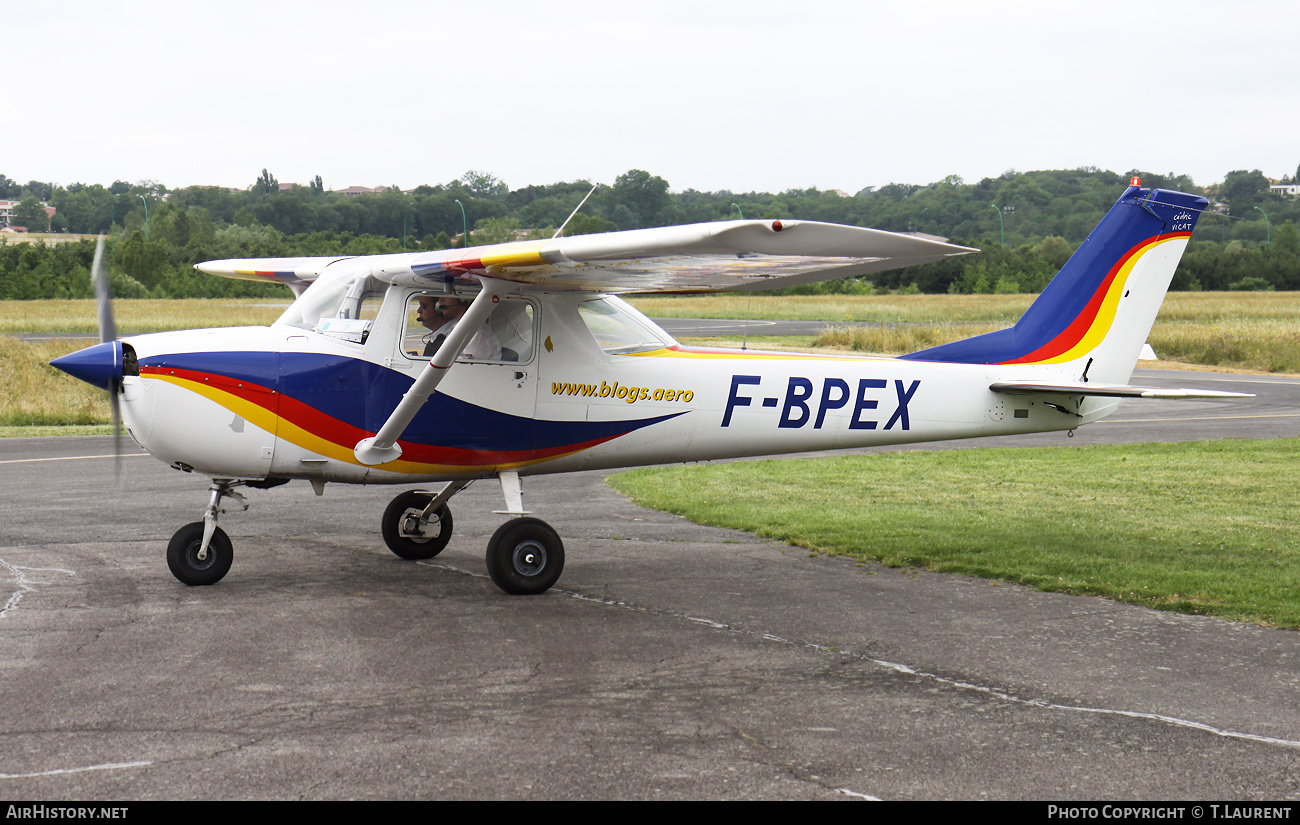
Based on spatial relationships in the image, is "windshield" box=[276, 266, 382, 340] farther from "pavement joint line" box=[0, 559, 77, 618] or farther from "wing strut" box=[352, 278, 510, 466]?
"pavement joint line" box=[0, 559, 77, 618]

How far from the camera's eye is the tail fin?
31.7 ft

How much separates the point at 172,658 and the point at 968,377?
256 inches

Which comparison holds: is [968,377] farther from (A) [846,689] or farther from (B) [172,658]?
(B) [172,658]

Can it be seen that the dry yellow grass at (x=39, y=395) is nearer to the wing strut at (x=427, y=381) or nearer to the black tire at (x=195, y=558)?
the black tire at (x=195, y=558)

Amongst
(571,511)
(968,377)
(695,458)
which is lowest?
(571,511)

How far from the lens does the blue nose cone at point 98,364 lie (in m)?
7.11

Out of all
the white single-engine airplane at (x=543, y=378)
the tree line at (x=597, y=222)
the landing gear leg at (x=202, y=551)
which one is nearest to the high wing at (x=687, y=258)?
the white single-engine airplane at (x=543, y=378)

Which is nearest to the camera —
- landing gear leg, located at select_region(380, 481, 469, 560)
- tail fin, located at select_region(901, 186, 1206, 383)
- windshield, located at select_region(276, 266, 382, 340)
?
windshield, located at select_region(276, 266, 382, 340)

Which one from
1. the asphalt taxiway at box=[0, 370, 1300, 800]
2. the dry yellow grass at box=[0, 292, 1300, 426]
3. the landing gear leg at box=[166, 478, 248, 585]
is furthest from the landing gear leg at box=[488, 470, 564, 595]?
the dry yellow grass at box=[0, 292, 1300, 426]

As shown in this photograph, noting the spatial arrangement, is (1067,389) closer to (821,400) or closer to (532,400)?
(821,400)

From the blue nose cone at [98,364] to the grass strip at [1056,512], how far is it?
5.58m

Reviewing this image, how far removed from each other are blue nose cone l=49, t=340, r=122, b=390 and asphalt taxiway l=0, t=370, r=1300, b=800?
4.93ft
